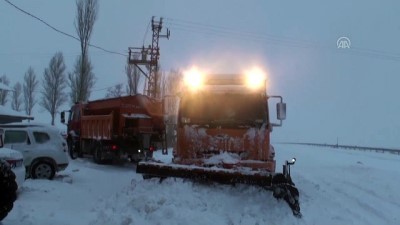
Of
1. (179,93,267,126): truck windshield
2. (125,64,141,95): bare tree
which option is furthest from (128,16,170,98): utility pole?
(179,93,267,126): truck windshield

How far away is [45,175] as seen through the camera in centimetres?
1398

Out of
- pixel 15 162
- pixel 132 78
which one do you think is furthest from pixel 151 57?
pixel 15 162

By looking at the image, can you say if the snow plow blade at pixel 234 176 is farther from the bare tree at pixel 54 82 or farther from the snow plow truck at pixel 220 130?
the bare tree at pixel 54 82

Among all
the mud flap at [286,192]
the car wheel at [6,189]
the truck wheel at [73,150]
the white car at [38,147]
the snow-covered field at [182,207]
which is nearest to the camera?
the car wheel at [6,189]

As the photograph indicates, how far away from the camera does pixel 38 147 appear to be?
14.0 metres

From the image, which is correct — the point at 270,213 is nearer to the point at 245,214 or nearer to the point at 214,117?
the point at 245,214

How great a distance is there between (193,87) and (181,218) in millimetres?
4511

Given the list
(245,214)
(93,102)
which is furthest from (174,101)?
(93,102)

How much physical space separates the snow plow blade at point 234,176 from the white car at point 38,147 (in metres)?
5.57

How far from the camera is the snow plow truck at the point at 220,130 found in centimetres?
928

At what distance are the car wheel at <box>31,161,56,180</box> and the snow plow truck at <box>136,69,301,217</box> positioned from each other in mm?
4521

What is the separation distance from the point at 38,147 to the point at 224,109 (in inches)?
250

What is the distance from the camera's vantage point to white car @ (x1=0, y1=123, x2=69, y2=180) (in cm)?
1373

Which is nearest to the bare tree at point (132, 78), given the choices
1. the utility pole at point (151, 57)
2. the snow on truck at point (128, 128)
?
the utility pole at point (151, 57)
